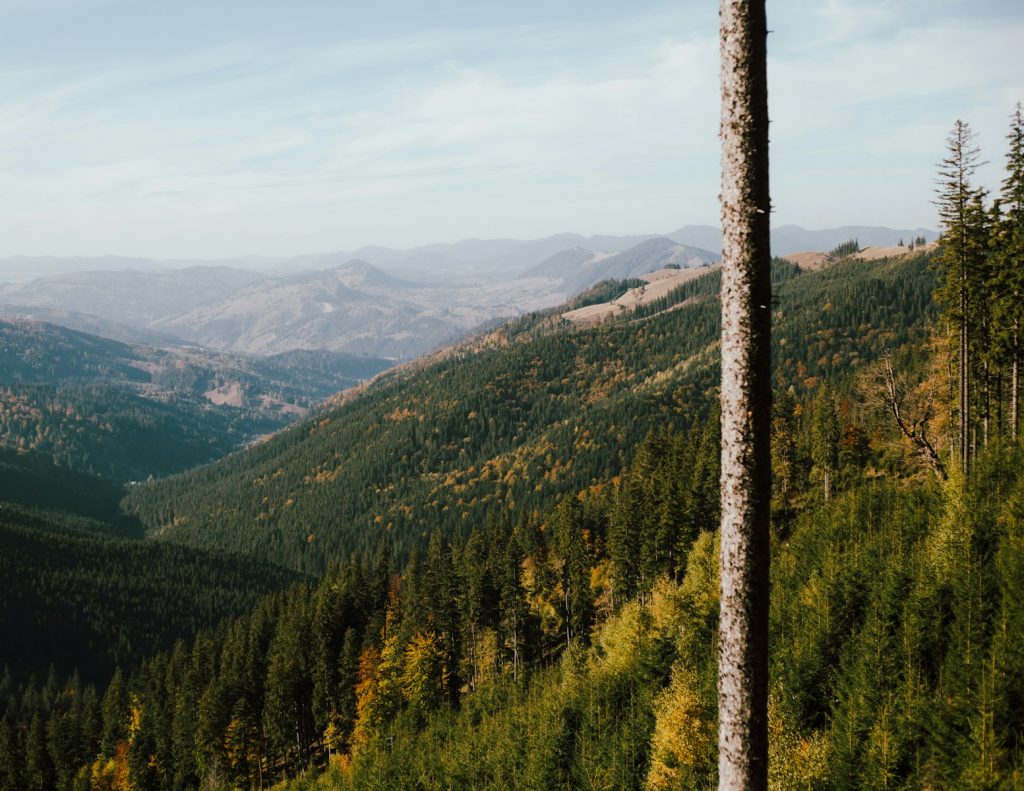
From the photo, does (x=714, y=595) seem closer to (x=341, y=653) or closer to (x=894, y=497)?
(x=894, y=497)

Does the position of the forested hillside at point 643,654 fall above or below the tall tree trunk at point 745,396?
below

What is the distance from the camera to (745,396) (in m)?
8.98

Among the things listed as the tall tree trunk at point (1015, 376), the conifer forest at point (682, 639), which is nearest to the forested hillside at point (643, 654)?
the conifer forest at point (682, 639)

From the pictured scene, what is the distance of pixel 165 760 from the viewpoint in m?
89.3

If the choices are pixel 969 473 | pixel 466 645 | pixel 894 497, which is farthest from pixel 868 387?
pixel 466 645

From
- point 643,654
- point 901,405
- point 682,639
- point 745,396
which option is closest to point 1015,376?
point 901,405

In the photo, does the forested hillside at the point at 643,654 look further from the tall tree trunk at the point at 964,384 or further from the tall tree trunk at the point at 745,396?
the tall tree trunk at the point at 745,396

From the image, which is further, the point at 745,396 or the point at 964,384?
the point at 964,384

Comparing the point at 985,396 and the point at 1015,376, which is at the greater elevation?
the point at 1015,376

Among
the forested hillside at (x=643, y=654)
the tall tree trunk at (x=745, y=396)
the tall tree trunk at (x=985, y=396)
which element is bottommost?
the forested hillside at (x=643, y=654)

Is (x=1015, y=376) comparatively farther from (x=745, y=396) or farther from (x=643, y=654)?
(x=745, y=396)

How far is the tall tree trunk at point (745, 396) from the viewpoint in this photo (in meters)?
8.56

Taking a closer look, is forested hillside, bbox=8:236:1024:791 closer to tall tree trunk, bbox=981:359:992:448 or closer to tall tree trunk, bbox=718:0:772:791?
tall tree trunk, bbox=981:359:992:448

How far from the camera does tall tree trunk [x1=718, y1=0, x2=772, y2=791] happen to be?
8.56 meters
